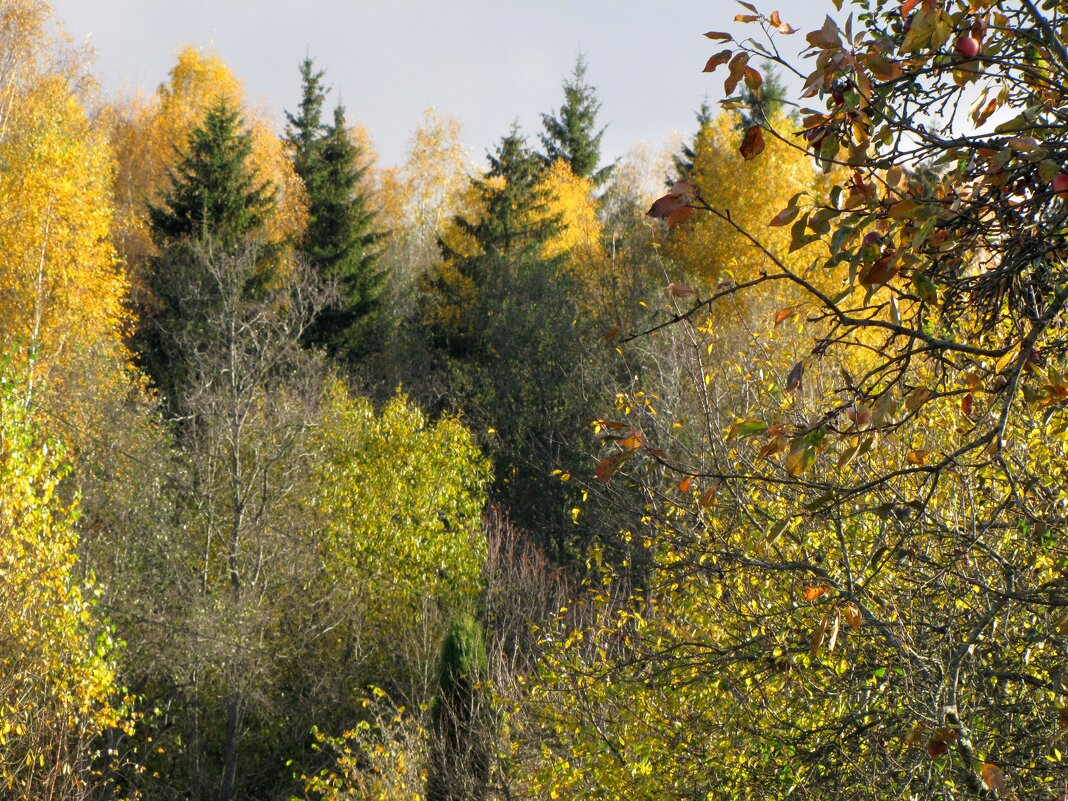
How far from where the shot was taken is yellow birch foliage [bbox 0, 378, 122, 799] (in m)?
9.47

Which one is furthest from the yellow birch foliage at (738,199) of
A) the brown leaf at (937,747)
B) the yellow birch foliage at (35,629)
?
the brown leaf at (937,747)

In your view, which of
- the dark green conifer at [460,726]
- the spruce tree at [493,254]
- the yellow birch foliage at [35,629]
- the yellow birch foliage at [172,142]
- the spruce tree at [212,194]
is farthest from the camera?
the yellow birch foliage at [172,142]

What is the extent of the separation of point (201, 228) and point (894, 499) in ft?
68.5

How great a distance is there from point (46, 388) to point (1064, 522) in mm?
17110

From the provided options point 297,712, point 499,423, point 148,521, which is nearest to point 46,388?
point 148,521

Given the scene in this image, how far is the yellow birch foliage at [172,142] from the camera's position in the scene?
101 ft

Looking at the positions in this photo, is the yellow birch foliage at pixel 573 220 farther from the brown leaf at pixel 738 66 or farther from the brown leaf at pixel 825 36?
the brown leaf at pixel 825 36

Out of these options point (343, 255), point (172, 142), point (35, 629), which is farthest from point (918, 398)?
point (172, 142)

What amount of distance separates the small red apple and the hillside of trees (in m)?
0.02

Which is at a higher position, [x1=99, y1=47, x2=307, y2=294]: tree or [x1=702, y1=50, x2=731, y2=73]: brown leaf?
[x1=99, y1=47, x2=307, y2=294]: tree

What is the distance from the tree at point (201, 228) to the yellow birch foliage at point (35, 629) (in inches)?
514

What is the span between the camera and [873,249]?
7.41 ft

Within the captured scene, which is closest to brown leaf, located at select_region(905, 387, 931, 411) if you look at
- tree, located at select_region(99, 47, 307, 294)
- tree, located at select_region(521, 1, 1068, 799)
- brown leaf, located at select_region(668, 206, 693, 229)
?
tree, located at select_region(521, 1, 1068, 799)

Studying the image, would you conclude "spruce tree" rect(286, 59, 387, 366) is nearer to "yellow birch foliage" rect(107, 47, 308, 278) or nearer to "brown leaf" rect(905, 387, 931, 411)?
"yellow birch foliage" rect(107, 47, 308, 278)
